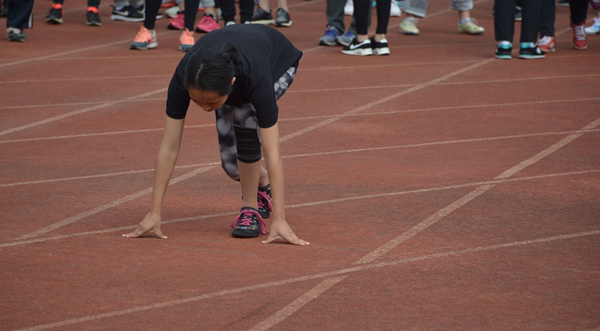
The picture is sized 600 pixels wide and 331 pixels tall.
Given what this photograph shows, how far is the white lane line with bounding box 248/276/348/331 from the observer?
2627mm

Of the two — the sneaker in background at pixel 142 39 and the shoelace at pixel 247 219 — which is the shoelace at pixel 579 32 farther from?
the shoelace at pixel 247 219

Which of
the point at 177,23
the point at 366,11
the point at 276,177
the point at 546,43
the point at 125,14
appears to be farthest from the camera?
the point at 125,14

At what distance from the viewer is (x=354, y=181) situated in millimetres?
4500

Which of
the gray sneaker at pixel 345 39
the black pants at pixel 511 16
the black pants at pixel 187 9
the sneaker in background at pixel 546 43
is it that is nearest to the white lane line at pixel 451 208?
the black pants at pixel 511 16

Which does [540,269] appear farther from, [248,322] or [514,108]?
[514,108]

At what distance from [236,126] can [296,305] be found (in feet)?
3.61

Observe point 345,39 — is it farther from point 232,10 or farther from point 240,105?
point 240,105

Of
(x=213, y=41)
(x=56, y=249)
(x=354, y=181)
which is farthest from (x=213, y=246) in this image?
(x=354, y=181)

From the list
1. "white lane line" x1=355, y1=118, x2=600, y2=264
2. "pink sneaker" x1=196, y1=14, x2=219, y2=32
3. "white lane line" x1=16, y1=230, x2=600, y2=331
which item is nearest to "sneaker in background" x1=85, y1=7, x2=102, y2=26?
"pink sneaker" x1=196, y1=14, x2=219, y2=32

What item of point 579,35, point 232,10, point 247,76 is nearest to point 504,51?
point 579,35

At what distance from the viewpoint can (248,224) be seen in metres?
3.61

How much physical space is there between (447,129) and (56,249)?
328cm

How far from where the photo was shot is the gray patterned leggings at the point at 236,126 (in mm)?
3514

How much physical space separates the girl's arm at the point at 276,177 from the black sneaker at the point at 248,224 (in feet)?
0.68
